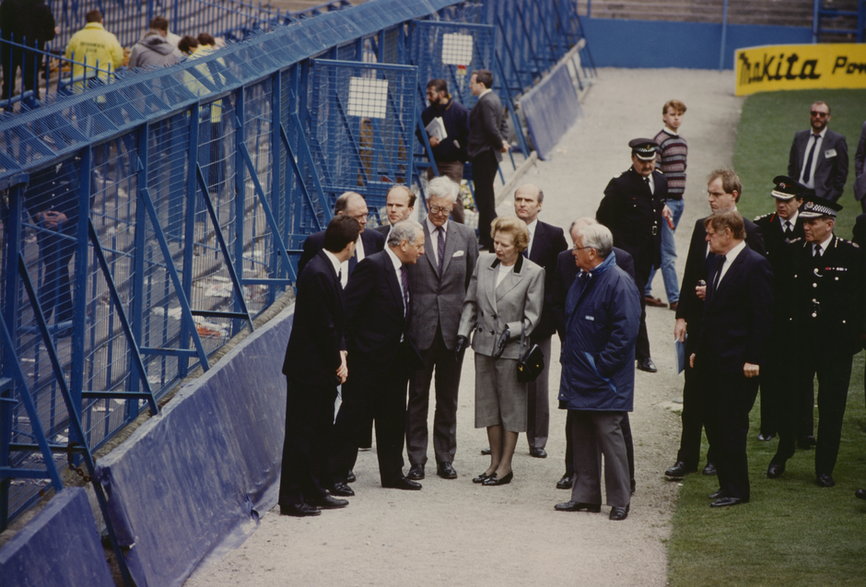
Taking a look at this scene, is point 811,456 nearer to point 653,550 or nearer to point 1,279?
point 653,550

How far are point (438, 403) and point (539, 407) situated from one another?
93cm

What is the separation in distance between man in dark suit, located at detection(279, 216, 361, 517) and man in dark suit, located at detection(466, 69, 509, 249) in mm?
7686

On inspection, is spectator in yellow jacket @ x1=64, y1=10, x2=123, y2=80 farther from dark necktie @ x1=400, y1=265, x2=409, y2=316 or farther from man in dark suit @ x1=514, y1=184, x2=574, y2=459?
dark necktie @ x1=400, y1=265, x2=409, y2=316

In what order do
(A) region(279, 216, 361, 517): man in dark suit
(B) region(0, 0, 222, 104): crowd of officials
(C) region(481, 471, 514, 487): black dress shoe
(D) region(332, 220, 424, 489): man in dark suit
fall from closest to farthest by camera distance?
(A) region(279, 216, 361, 517): man in dark suit, (D) region(332, 220, 424, 489): man in dark suit, (C) region(481, 471, 514, 487): black dress shoe, (B) region(0, 0, 222, 104): crowd of officials

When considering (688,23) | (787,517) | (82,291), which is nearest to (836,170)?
(787,517)

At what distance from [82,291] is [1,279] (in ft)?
2.68

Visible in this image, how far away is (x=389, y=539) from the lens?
868cm

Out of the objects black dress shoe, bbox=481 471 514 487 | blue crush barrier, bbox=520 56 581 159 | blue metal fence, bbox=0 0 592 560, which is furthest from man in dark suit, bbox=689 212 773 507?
blue crush barrier, bbox=520 56 581 159

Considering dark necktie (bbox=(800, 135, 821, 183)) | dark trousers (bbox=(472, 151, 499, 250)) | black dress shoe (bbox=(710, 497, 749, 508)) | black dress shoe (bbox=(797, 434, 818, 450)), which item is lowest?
black dress shoe (bbox=(797, 434, 818, 450))

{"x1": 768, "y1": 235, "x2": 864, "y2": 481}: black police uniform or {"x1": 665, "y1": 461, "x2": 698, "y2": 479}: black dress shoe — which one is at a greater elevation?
{"x1": 768, "y1": 235, "x2": 864, "y2": 481}: black police uniform

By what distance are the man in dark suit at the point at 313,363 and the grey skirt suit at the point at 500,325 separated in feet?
3.67

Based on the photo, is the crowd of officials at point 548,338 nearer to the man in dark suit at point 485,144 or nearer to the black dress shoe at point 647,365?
the black dress shoe at point 647,365

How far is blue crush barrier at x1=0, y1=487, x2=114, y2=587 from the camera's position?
6.14 metres

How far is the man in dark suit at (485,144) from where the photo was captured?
16547 millimetres
